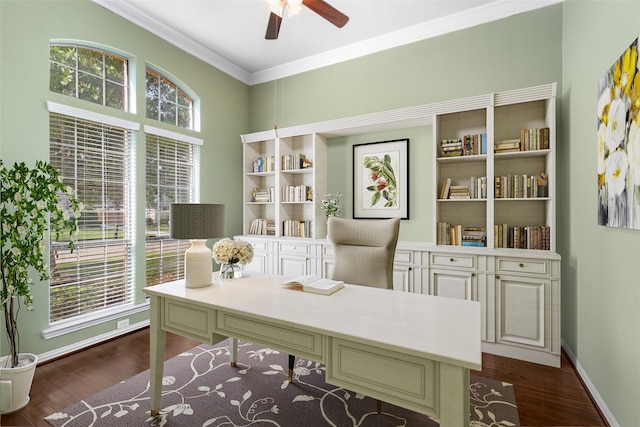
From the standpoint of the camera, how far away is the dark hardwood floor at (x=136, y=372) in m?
1.92

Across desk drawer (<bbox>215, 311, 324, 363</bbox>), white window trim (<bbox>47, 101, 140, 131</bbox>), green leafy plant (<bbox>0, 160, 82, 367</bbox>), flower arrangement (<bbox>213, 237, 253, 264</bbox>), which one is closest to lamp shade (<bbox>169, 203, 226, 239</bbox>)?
flower arrangement (<bbox>213, 237, 253, 264</bbox>)

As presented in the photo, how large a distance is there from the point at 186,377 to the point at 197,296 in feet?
3.41

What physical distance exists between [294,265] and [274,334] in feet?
7.59

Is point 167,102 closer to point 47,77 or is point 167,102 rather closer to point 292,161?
point 47,77

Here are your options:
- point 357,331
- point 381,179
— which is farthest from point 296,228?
point 357,331

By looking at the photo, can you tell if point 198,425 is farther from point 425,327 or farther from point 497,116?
point 497,116

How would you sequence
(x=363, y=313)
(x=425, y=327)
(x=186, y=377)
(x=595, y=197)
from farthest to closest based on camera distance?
(x=186, y=377), (x=595, y=197), (x=363, y=313), (x=425, y=327)

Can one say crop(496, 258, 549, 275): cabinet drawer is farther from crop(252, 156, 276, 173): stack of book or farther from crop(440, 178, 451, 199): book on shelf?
crop(252, 156, 276, 173): stack of book

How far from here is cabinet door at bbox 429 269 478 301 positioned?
278cm

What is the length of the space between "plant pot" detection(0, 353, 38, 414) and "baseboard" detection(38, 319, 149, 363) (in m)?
0.62

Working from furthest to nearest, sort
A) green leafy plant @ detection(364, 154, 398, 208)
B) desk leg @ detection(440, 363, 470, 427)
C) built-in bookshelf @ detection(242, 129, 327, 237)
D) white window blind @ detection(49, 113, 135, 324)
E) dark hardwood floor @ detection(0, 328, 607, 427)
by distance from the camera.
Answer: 1. built-in bookshelf @ detection(242, 129, 327, 237)
2. green leafy plant @ detection(364, 154, 398, 208)
3. white window blind @ detection(49, 113, 135, 324)
4. dark hardwood floor @ detection(0, 328, 607, 427)
5. desk leg @ detection(440, 363, 470, 427)

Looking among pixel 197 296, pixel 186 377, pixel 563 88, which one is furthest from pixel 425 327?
pixel 563 88

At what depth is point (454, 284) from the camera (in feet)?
9.36

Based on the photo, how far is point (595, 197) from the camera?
6.81 feet
